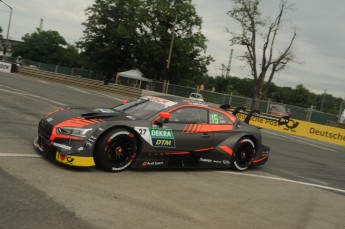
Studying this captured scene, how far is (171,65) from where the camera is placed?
2083 inches

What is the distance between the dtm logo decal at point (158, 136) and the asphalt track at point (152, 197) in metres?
0.53

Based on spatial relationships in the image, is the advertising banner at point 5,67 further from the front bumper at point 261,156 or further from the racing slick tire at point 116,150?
the racing slick tire at point 116,150

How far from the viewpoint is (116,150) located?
668 cm

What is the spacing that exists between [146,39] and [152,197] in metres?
49.5

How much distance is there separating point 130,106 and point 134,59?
47696mm

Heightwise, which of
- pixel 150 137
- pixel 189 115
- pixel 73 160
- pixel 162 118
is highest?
pixel 189 115

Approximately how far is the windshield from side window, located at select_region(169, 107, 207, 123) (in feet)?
0.74

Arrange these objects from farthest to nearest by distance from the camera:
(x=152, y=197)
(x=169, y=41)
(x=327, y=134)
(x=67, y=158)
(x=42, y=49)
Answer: (x=42, y=49), (x=169, y=41), (x=327, y=134), (x=67, y=158), (x=152, y=197)

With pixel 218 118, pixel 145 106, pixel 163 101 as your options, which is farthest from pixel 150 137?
pixel 218 118

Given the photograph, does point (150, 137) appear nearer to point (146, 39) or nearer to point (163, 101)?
point (163, 101)

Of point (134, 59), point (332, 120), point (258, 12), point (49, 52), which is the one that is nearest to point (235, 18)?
point (258, 12)

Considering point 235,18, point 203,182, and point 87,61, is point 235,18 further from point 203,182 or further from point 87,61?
point 203,182

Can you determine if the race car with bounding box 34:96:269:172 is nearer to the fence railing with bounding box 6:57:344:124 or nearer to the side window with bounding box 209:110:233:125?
the side window with bounding box 209:110:233:125

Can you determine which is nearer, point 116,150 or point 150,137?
point 116,150
